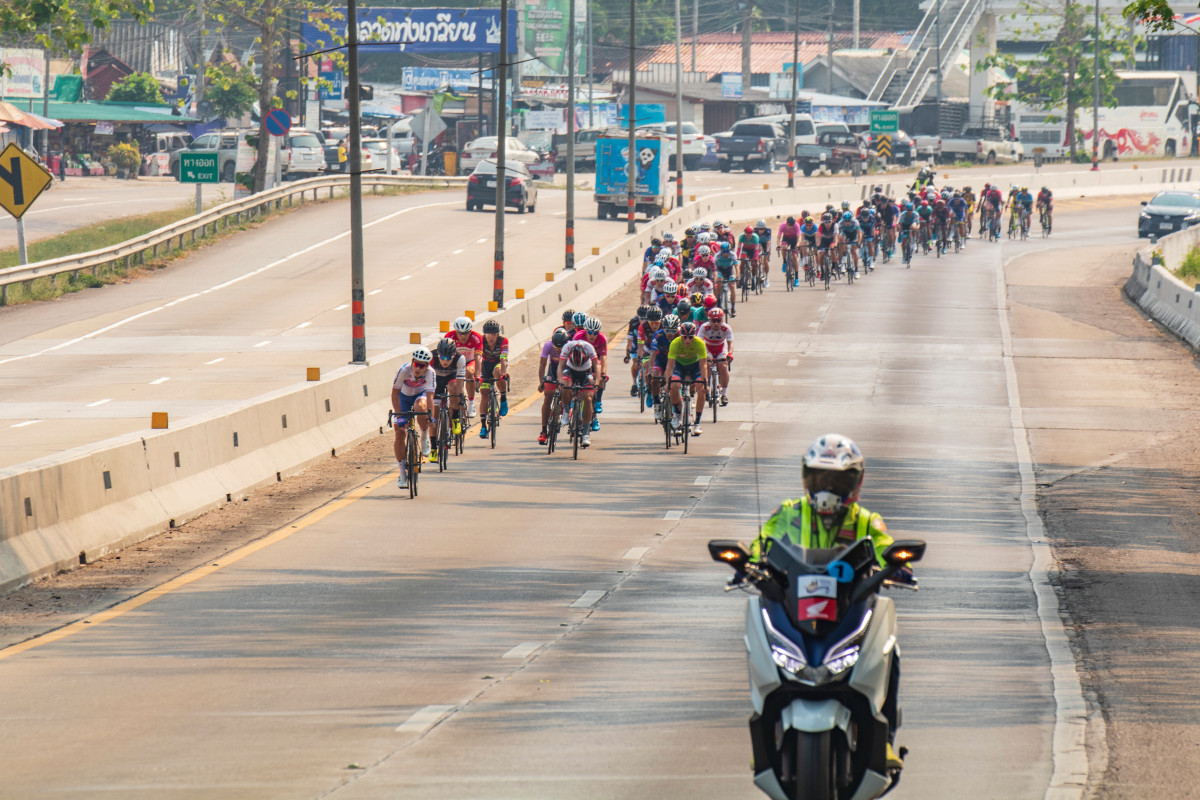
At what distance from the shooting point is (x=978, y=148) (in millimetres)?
86312

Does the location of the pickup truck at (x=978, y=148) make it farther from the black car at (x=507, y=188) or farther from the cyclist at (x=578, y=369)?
the cyclist at (x=578, y=369)

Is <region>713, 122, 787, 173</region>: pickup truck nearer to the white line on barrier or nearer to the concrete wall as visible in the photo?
the white line on barrier

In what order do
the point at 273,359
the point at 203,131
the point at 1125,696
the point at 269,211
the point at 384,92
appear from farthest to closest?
the point at 384,92 < the point at 203,131 < the point at 269,211 < the point at 273,359 < the point at 1125,696

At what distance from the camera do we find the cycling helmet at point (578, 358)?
68.8 ft

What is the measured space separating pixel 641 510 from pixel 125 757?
9.39m

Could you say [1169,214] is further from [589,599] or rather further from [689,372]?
[589,599]

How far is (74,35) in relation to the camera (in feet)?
108

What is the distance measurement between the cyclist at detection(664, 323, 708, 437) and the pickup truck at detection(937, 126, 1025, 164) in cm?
6717

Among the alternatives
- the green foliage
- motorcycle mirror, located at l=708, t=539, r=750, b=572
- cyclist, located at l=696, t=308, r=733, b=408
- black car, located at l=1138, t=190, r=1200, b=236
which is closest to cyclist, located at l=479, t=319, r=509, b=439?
cyclist, located at l=696, t=308, r=733, b=408

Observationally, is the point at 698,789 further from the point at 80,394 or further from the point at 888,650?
the point at 80,394

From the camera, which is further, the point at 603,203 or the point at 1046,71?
the point at 1046,71

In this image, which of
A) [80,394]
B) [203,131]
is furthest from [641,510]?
[203,131]

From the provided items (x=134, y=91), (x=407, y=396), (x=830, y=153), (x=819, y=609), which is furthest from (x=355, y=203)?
(x=134, y=91)

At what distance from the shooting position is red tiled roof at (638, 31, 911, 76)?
113 meters
